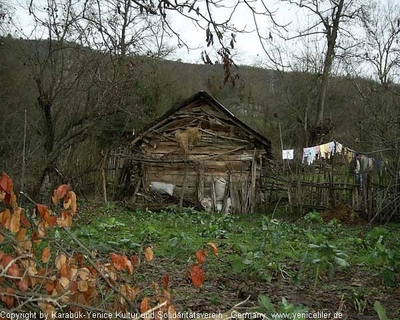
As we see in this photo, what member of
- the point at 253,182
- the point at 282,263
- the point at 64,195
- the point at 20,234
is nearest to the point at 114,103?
the point at 253,182

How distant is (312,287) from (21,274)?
129 inches

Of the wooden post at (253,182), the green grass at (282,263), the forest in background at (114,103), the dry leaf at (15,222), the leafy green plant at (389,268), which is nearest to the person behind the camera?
the dry leaf at (15,222)

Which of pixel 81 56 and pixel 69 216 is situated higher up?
pixel 81 56

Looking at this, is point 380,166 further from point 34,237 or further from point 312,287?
point 34,237

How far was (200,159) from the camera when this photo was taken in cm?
1822

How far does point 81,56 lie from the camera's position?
13531 mm

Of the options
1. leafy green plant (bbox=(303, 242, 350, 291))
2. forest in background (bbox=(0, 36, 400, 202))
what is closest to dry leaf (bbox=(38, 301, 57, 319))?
forest in background (bbox=(0, 36, 400, 202))

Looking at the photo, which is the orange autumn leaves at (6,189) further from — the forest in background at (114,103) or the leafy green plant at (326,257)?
the leafy green plant at (326,257)

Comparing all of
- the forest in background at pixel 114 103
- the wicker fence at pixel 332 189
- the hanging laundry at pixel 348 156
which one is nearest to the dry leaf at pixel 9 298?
the forest in background at pixel 114 103

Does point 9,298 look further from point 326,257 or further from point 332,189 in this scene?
point 332,189

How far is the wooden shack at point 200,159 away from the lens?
1764 cm

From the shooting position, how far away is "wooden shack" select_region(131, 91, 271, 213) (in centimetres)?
1764

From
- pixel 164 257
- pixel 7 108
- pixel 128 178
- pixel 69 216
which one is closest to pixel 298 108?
pixel 128 178

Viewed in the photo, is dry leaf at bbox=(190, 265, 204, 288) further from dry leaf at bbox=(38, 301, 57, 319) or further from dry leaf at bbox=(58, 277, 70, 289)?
dry leaf at bbox=(38, 301, 57, 319)
